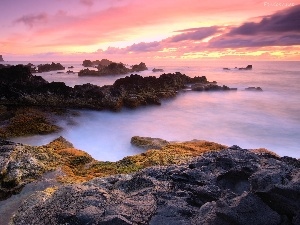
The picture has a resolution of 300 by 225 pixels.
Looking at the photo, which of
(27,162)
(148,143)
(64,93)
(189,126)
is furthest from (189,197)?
(64,93)

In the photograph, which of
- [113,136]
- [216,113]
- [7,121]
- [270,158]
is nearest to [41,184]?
[270,158]

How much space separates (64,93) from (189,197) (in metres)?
21.8

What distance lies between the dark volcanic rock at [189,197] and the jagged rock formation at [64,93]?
56.4 feet

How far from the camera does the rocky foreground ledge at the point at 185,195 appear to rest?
611 cm

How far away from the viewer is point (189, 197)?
7812 millimetres

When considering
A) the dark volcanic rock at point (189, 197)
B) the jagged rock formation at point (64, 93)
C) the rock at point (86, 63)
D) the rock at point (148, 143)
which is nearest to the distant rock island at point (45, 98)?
the jagged rock formation at point (64, 93)

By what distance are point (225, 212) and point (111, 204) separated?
3.09 meters

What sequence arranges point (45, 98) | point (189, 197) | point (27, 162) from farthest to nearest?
1. point (45, 98)
2. point (27, 162)
3. point (189, 197)

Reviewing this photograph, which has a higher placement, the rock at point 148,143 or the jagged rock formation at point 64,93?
the jagged rock formation at point 64,93

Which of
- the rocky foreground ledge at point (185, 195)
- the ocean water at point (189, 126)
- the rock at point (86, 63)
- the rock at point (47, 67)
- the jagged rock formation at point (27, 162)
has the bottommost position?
the ocean water at point (189, 126)

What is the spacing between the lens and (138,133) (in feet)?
72.4

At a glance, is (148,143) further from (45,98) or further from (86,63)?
(86,63)

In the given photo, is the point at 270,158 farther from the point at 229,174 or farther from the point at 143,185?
the point at 143,185

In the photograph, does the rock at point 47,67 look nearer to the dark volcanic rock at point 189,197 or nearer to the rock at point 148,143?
the rock at point 148,143
